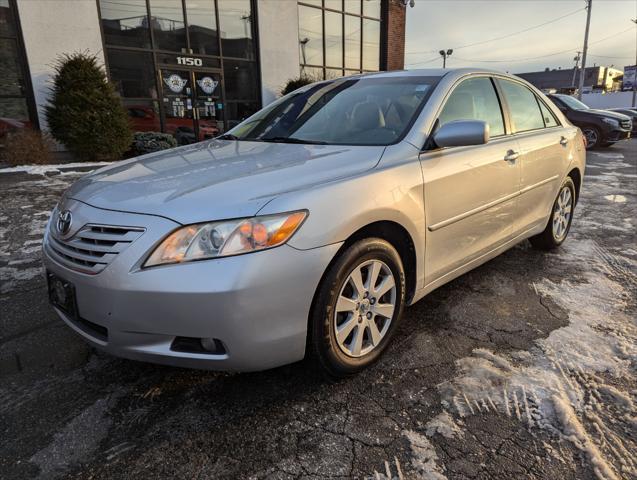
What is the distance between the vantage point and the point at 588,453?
1869 mm

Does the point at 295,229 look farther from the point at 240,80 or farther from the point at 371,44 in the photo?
the point at 371,44

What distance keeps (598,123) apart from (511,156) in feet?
40.7

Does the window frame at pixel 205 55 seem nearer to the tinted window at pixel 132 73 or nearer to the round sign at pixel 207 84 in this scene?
the tinted window at pixel 132 73

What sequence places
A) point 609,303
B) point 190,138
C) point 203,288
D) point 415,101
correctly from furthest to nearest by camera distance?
point 190,138 → point 609,303 → point 415,101 → point 203,288

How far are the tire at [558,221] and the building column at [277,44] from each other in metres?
10.6

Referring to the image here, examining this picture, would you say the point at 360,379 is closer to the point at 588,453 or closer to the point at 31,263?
the point at 588,453

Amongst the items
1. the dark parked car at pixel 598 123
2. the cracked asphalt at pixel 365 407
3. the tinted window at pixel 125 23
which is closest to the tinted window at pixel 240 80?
the tinted window at pixel 125 23

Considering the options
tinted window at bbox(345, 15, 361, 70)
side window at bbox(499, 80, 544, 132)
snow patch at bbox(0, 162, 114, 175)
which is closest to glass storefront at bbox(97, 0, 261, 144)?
snow patch at bbox(0, 162, 114, 175)

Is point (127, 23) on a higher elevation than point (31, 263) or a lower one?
higher

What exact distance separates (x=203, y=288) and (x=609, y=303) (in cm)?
288

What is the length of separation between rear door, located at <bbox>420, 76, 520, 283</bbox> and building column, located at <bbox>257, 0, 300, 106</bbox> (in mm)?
11164

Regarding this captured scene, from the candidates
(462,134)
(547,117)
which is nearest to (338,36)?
(547,117)

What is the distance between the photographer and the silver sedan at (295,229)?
1.88 metres

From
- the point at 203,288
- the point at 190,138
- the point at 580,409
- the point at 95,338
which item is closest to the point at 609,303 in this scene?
the point at 580,409
